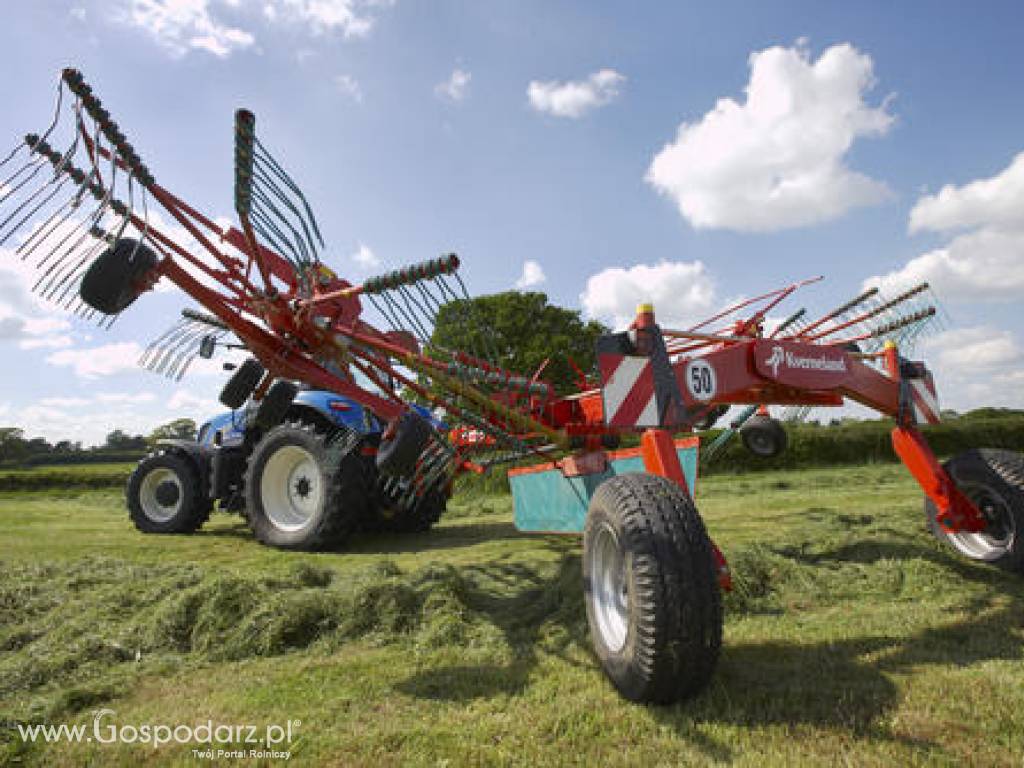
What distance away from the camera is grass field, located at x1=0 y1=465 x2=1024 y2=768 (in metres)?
1.81

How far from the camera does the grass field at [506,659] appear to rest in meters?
1.81

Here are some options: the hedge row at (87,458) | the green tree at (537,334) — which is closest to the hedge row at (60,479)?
the green tree at (537,334)

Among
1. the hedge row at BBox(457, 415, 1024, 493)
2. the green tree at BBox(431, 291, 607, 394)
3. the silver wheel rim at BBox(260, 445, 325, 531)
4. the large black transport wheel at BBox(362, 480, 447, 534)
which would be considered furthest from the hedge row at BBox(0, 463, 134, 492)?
the hedge row at BBox(457, 415, 1024, 493)

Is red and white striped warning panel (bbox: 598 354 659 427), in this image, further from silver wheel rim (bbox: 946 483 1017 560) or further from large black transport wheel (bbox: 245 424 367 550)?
large black transport wheel (bbox: 245 424 367 550)

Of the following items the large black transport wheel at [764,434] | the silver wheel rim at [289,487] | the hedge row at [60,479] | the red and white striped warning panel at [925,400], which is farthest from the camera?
the hedge row at [60,479]

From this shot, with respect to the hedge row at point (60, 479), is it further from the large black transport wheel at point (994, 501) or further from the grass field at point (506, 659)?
the large black transport wheel at point (994, 501)

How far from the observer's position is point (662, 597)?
6.32 feet

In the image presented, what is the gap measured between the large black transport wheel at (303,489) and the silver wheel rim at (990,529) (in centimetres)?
425

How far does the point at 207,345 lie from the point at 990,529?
210 inches

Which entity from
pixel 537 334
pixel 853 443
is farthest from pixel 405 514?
pixel 537 334

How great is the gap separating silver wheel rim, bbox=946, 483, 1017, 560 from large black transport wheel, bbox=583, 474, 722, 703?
8.11 feet

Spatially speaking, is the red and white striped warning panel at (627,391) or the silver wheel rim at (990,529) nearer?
the red and white striped warning panel at (627,391)

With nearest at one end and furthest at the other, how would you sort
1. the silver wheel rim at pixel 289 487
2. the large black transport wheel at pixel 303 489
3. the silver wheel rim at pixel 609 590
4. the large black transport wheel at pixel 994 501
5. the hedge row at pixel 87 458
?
Answer: the silver wheel rim at pixel 609 590
the large black transport wheel at pixel 994 501
the large black transport wheel at pixel 303 489
the silver wheel rim at pixel 289 487
the hedge row at pixel 87 458

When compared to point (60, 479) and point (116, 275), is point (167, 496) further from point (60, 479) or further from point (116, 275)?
point (60, 479)
